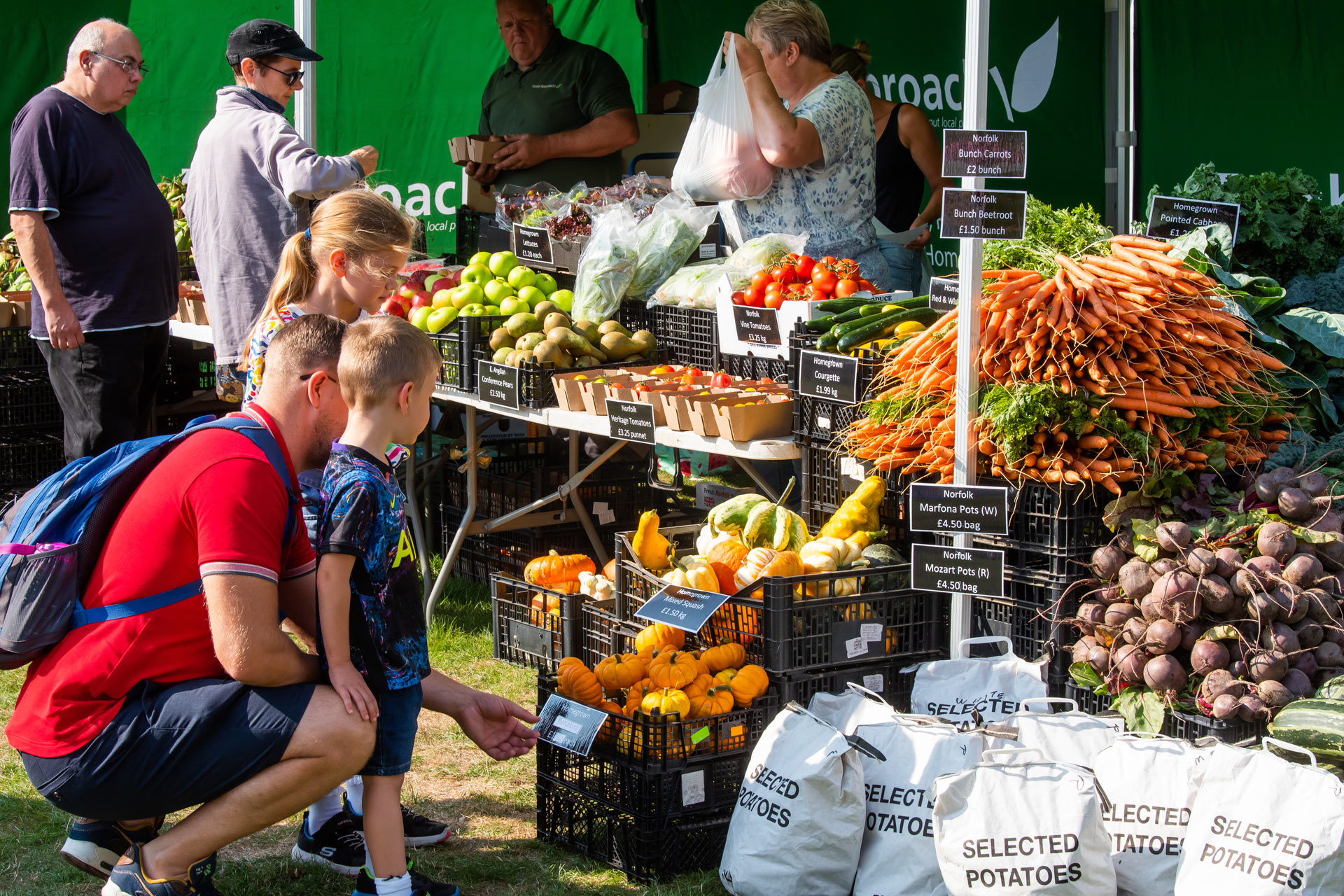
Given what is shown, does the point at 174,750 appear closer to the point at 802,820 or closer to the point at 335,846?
the point at 335,846

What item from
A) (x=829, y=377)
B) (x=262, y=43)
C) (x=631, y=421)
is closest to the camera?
(x=829, y=377)

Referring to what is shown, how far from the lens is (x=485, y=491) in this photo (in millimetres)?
5859

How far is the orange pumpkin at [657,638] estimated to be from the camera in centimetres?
360

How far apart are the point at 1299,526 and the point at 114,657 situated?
2.76 metres

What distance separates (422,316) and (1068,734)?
3237mm

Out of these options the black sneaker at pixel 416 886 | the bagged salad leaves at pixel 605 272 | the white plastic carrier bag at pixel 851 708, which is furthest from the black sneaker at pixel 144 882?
the bagged salad leaves at pixel 605 272

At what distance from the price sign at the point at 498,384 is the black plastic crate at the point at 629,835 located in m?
1.73

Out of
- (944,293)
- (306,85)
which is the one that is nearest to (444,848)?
(944,293)

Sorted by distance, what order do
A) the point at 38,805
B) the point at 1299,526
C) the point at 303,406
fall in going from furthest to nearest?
the point at 38,805 → the point at 1299,526 → the point at 303,406

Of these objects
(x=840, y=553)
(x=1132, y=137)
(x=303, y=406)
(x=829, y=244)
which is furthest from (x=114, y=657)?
(x=1132, y=137)

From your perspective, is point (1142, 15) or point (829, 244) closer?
point (829, 244)

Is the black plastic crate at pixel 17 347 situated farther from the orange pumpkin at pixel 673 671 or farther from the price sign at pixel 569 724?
the orange pumpkin at pixel 673 671

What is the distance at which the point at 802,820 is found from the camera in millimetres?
2955

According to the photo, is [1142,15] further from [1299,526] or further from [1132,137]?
[1299,526]
